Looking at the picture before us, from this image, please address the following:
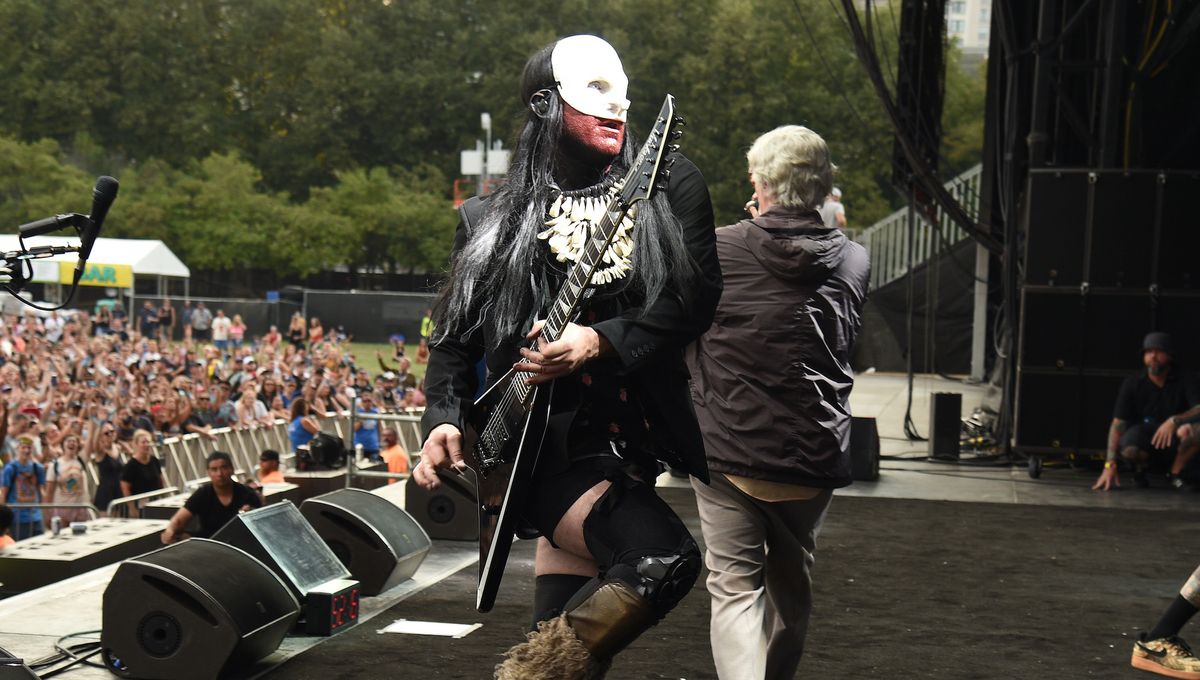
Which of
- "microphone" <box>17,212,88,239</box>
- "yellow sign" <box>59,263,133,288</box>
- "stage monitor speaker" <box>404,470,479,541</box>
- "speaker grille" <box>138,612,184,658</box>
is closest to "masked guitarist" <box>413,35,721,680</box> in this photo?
"microphone" <box>17,212,88,239</box>

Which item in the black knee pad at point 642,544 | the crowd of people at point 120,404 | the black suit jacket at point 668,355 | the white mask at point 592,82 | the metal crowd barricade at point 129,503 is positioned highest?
the white mask at point 592,82

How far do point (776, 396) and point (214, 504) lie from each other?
7094 millimetres

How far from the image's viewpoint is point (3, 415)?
14.2 meters

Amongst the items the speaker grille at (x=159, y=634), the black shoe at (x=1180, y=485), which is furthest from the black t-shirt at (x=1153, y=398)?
the speaker grille at (x=159, y=634)

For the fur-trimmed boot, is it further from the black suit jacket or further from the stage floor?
the stage floor

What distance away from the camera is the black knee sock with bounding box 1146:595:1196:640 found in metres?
5.65

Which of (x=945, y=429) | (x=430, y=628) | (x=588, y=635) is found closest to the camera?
(x=588, y=635)

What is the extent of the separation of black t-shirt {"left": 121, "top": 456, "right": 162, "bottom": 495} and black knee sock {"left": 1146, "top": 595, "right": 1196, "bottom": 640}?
11100mm

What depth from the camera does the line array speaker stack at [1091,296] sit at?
11.9m

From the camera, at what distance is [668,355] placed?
10.9ft

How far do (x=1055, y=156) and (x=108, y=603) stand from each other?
1143 cm

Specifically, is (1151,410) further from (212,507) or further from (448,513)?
(212,507)

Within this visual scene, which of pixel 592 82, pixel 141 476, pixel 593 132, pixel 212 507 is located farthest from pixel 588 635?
pixel 141 476

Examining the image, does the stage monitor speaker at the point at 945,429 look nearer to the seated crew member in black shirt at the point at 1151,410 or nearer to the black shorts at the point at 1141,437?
the seated crew member in black shirt at the point at 1151,410
